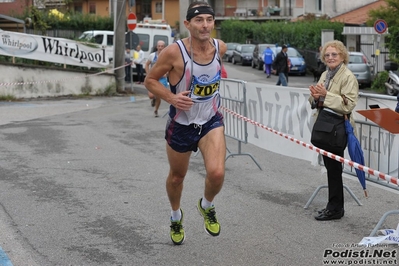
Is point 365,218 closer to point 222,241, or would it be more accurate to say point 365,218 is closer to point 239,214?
point 239,214

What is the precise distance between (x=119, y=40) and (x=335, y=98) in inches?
730

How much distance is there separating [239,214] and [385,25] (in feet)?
75.8

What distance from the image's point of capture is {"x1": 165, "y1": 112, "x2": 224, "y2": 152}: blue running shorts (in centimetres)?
645

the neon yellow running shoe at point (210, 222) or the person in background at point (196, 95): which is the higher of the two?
the person in background at point (196, 95)

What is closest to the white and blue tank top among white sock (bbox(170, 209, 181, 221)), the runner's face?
the runner's face

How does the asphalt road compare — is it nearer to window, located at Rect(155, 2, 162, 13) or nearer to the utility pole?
the utility pole

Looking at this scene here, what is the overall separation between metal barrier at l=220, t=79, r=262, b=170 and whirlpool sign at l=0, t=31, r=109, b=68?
13287 millimetres

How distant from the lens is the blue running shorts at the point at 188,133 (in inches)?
254

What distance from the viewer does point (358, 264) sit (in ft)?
19.9

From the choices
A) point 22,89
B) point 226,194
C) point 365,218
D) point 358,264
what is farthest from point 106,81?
point 358,264

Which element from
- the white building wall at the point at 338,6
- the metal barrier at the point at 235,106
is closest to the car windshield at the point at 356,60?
the metal barrier at the point at 235,106

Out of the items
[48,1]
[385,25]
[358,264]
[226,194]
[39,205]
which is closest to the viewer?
[358,264]

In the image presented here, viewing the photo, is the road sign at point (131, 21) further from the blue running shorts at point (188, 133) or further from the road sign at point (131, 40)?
the blue running shorts at point (188, 133)

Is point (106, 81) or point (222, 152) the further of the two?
point (106, 81)
